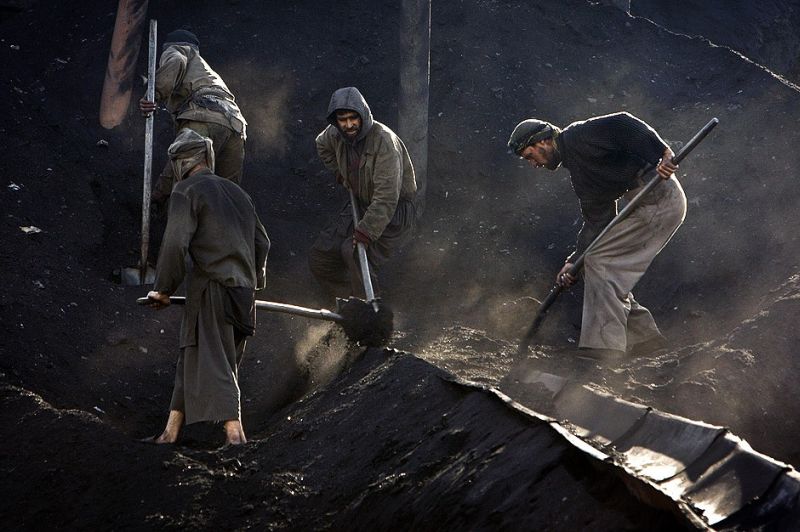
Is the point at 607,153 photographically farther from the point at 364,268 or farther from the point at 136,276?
the point at 136,276

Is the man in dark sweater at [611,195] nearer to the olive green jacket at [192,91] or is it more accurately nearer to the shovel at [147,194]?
the olive green jacket at [192,91]

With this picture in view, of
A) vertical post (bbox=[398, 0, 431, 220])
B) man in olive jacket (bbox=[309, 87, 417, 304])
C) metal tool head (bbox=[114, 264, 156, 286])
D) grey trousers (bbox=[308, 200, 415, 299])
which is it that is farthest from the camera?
vertical post (bbox=[398, 0, 431, 220])

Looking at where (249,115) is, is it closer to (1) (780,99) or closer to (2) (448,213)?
(2) (448,213)

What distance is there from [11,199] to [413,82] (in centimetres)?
375

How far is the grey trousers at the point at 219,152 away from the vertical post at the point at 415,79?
7.84 ft

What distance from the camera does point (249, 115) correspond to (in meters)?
10.3

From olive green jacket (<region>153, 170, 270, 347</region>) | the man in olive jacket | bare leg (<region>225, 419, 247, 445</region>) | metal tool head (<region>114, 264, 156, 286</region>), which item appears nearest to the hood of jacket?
the man in olive jacket

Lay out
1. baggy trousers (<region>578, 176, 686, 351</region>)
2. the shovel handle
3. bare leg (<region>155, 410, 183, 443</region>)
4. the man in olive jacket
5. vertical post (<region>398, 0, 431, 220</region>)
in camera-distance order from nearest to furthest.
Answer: bare leg (<region>155, 410, 183, 443</region>) → the shovel handle → baggy trousers (<region>578, 176, 686, 351</region>) → the man in olive jacket → vertical post (<region>398, 0, 431, 220</region>)

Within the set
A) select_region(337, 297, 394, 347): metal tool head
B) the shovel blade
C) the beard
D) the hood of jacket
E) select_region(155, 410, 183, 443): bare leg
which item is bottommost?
select_region(155, 410, 183, 443): bare leg

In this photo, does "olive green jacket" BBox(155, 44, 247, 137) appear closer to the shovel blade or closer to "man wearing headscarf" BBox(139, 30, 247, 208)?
"man wearing headscarf" BBox(139, 30, 247, 208)

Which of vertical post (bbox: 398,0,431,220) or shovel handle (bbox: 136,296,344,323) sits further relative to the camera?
vertical post (bbox: 398,0,431,220)

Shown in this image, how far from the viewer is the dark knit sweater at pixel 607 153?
6188 mm

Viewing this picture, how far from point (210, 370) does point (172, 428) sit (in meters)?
0.39

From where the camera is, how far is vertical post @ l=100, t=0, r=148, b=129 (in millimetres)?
8836
